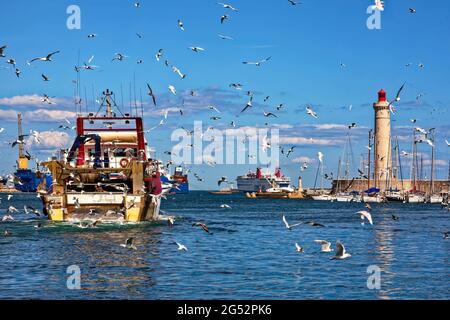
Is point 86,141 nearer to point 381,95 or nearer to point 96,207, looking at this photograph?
point 96,207

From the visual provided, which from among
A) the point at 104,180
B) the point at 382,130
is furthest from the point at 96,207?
the point at 382,130

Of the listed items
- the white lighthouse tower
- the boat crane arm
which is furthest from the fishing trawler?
the white lighthouse tower

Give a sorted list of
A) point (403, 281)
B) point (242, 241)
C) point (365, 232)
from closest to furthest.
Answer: point (403, 281)
point (242, 241)
point (365, 232)

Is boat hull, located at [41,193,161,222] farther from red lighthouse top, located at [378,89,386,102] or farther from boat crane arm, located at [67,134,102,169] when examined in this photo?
red lighthouse top, located at [378,89,386,102]

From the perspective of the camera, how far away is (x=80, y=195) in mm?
50062

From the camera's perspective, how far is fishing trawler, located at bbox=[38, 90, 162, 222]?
50.0 m

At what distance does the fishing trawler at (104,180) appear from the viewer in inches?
1970

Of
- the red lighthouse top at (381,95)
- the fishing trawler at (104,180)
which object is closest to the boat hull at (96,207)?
the fishing trawler at (104,180)

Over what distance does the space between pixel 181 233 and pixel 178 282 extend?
23.4 meters

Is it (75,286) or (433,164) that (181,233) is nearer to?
(75,286)

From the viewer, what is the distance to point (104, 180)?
54562 millimetres

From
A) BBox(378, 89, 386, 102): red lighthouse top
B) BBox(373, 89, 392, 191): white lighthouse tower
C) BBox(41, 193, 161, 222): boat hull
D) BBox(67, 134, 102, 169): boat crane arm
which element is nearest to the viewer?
BBox(41, 193, 161, 222): boat hull

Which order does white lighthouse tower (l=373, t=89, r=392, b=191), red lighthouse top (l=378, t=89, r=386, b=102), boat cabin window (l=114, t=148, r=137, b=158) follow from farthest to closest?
red lighthouse top (l=378, t=89, r=386, b=102), white lighthouse tower (l=373, t=89, r=392, b=191), boat cabin window (l=114, t=148, r=137, b=158)
